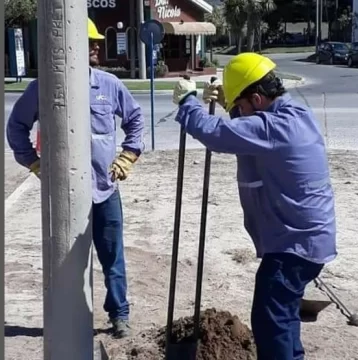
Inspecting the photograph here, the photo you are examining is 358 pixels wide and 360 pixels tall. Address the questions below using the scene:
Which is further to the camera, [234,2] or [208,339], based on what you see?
[234,2]

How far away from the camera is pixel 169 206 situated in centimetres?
977

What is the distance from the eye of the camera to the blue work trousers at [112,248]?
17.1 ft

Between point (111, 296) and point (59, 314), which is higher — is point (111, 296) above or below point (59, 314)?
below

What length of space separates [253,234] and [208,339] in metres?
1.08

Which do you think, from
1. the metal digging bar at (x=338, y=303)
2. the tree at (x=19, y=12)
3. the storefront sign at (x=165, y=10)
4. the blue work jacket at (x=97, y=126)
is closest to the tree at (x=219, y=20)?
the storefront sign at (x=165, y=10)

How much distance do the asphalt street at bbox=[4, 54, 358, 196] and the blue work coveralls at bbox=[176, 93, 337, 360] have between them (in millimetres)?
4003

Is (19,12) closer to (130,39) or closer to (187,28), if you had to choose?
(130,39)

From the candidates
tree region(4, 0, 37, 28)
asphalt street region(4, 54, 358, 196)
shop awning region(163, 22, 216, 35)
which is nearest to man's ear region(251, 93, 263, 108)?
asphalt street region(4, 54, 358, 196)

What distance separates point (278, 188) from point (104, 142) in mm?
1506

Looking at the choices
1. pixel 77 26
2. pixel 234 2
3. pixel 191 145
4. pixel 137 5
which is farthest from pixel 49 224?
pixel 234 2

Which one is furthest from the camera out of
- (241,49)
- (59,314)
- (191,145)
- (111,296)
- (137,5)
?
(241,49)

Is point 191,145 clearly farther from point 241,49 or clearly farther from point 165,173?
point 241,49

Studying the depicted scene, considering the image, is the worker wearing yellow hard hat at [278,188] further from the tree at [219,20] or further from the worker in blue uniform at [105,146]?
the tree at [219,20]

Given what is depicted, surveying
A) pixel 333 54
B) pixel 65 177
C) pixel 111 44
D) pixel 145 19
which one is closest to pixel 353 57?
pixel 333 54
